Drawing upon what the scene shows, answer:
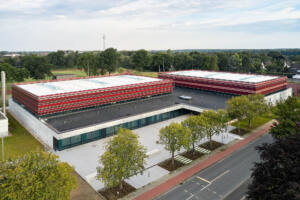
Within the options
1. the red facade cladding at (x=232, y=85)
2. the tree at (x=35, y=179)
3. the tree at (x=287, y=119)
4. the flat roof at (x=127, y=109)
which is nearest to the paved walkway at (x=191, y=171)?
the tree at (x=287, y=119)

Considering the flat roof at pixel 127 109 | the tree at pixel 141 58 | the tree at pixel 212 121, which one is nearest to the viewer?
the tree at pixel 212 121

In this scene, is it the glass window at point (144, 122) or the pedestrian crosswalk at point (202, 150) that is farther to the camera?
the glass window at point (144, 122)

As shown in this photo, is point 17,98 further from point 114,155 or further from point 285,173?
point 285,173

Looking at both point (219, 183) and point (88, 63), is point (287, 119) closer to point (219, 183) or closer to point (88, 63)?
point (219, 183)

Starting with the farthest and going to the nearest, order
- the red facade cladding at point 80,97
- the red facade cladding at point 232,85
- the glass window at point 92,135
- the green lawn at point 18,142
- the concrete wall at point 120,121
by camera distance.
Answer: the red facade cladding at point 232,85, the red facade cladding at point 80,97, the glass window at point 92,135, the concrete wall at point 120,121, the green lawn at point 18,142

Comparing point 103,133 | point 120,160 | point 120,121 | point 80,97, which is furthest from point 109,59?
Answer: point 120,160

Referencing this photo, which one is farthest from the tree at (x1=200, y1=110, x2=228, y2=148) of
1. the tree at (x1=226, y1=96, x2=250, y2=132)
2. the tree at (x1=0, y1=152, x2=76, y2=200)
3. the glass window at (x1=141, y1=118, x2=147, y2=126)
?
the tree at (x1=0, y1=152, x2=76, y2=200)

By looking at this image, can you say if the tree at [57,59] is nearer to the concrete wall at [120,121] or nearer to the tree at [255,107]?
the concrete wall at [120,121]
